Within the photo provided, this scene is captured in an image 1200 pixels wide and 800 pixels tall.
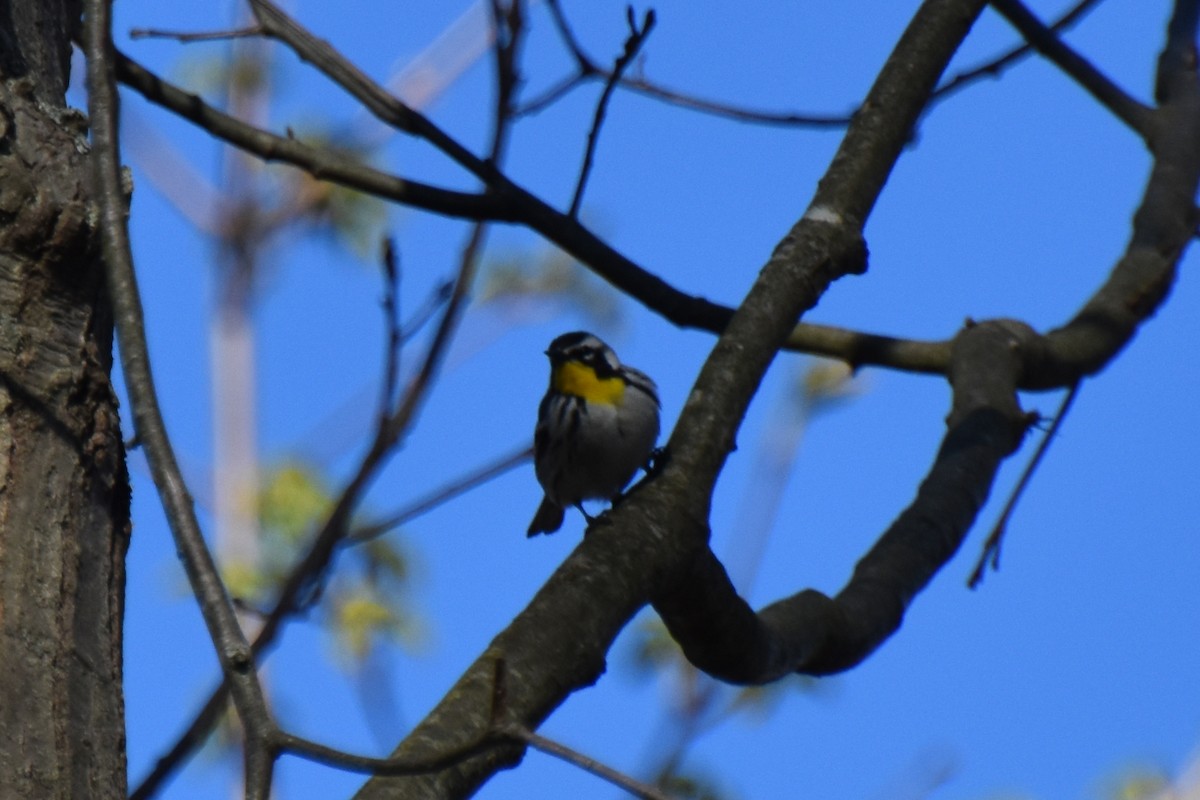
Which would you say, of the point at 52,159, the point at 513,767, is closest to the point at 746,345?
the point at 513,767

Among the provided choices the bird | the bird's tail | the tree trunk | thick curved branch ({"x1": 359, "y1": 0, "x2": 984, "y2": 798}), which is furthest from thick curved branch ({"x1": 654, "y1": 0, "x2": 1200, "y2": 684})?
the bird's tail

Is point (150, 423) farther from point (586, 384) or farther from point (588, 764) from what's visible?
point (586, 384)

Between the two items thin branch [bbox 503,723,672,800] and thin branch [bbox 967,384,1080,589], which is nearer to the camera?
thin branch [bbox 503,723,672,800]

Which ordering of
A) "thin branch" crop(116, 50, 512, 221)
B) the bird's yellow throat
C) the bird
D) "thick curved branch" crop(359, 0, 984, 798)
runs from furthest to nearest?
1. the bird's yellow throat
2. the bird
3. "thin branch" crop(116, 50, 512, 221)
4. "thick curved branch" crop(359, 0, 984, 798)

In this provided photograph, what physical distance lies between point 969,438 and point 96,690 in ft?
6.53

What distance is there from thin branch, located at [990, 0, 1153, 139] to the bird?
146cm

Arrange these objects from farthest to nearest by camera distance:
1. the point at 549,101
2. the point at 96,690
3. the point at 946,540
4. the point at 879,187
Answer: the point at 549,101
the point at 946,540
the point at 879,187
the point at 96,690

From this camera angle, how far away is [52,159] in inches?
64.1

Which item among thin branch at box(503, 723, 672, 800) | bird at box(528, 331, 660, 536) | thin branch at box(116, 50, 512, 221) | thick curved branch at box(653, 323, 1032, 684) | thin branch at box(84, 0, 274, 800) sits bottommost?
thin branch at box(503, 723, 672, 800)

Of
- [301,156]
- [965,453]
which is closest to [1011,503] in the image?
[965,453]

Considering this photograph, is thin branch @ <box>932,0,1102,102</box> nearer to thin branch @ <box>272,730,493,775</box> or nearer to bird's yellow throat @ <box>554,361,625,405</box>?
bird's yellow throat @ <box>554,361,625,405</box>

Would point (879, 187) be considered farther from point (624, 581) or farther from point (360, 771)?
point (360, 771)

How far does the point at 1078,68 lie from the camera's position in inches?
166

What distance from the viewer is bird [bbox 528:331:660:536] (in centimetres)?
439
